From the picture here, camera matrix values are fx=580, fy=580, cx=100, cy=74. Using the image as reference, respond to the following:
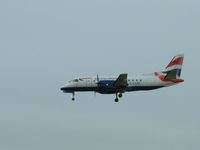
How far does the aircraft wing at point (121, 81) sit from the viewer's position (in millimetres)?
89238

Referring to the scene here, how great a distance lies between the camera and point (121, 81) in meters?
90.0

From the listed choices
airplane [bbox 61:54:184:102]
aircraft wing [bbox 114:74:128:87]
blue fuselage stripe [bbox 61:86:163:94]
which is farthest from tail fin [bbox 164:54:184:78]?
aircraft wing [bbox 114:74:128:87]

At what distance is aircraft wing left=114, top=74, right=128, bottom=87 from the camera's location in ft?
293

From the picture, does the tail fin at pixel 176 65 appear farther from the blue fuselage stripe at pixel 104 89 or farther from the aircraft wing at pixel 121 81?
the aircraft wing at pixel 121 81

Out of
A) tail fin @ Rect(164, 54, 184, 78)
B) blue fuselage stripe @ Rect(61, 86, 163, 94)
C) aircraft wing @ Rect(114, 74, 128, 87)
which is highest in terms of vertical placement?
tail fin @ Rect(164, 54, 184, 78)

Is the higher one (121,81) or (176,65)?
(176,65)

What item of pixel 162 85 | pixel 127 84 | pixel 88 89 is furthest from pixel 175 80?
pixel 88 89

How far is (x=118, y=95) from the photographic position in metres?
92.5

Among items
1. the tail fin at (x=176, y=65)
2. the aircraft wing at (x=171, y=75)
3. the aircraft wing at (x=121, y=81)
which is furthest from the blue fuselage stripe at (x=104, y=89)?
the tail fin at (x=176, y=65)

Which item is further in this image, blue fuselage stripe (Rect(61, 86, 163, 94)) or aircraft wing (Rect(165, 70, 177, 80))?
aircraft wing (Rect(165, 70, 177, 80))

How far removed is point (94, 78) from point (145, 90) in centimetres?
849

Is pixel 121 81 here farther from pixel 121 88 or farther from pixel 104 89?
pixel 104 89

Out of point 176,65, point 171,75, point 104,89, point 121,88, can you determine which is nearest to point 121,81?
point 121,88

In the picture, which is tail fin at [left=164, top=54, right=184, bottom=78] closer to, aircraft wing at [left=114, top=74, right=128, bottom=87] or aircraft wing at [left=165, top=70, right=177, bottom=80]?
aircraft wing at [left=165, top=70, right=177, bottom=80]
